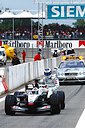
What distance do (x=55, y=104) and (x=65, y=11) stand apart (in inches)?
1427

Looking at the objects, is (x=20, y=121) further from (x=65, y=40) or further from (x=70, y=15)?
(x=65, y=40)

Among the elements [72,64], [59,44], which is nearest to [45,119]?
[72,64]

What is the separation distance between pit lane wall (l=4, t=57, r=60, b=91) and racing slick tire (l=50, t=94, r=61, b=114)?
9033 millimetres

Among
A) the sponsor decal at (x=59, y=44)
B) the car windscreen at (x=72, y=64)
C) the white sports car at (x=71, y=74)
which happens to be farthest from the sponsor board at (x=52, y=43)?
the white sports car at (x=71, y=74)

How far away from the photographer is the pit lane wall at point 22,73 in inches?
945

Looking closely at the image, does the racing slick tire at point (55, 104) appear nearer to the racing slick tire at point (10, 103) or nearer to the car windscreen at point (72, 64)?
the racing slick tire at point (10, 103)

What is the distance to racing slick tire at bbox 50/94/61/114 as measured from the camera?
14.4 m

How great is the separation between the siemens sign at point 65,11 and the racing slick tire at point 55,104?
33831mm

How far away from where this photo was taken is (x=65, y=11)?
50156 millimetres

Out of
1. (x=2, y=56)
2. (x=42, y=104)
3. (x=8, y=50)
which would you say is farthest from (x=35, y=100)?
(x=8, y=50)

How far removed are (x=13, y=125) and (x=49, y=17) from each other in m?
38.6

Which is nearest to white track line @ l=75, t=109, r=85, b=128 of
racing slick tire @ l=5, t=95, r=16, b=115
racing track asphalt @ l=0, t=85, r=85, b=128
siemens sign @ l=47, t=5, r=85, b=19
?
racing track asphalt @ l=0, t=85, r=85, b=128

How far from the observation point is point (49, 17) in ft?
166

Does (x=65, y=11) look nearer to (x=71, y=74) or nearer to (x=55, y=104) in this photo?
(x=71, y=74)
